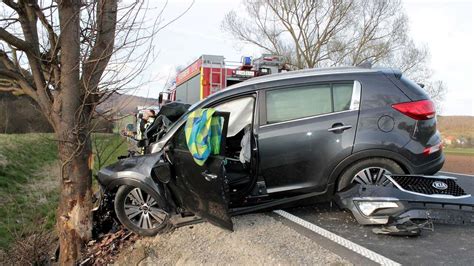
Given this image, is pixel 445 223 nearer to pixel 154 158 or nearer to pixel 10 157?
pixel 154 158

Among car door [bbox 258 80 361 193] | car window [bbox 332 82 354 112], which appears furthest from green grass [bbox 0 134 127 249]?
car window [bbox 332 82 354 112]

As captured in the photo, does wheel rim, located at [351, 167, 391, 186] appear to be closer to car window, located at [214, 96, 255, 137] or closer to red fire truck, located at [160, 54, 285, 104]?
car window, located at [214, 96, 255, 137]

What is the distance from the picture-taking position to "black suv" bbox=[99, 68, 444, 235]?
5.14m

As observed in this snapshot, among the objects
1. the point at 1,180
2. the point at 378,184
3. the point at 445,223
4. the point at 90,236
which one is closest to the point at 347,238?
the point at 378,184

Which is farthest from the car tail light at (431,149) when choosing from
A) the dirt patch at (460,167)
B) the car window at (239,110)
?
the dirt patch at (460,167)

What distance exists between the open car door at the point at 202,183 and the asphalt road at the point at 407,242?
1.03 m

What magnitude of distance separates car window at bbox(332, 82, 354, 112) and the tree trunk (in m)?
3.46

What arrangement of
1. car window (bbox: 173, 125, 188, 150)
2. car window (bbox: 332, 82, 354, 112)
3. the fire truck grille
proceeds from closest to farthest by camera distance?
the fire truck grille < car window (bbox: 173, 125, 188, 150) < car window (bbox: 332, 82, 354, 112)

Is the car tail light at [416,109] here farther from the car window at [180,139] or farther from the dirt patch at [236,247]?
the car window at [180,139]

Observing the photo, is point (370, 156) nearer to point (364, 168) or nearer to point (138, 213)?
point (364, 168)

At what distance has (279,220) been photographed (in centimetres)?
540

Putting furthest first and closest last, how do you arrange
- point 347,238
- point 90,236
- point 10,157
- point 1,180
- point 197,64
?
point 10,157, point 1,180, point 197,64, point 90,236, point 347,238

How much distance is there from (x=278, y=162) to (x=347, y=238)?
121cm

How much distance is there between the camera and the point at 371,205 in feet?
15.4
